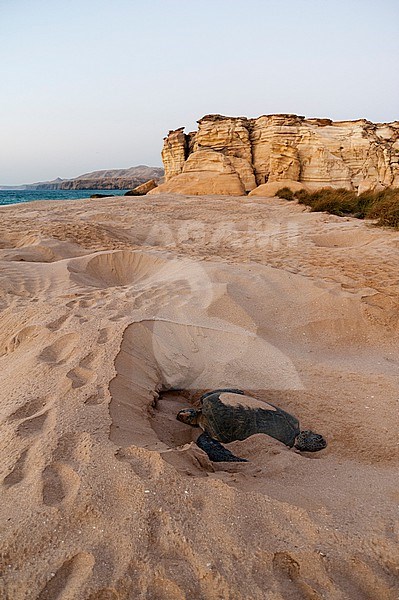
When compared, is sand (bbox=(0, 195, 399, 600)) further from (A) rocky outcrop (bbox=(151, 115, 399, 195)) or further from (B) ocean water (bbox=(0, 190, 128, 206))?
(B) ocean water (bbox=(0, 190, 128, 206))

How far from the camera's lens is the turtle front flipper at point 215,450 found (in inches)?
80.0

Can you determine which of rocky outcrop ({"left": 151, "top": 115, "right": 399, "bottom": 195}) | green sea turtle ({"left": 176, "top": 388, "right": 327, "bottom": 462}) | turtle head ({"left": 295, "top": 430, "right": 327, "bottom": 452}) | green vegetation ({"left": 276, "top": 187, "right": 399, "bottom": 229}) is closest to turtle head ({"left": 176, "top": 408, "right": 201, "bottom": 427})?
green sea turtle ({"left": 176, "top": 388, "right": 327, "bottom": 462})

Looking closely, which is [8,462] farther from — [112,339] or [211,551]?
[112,339]

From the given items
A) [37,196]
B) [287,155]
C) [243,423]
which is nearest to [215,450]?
[243,423]

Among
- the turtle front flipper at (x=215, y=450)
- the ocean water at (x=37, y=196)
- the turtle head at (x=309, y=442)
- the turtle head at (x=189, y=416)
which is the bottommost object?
the ocean water at (x=37, y=196)

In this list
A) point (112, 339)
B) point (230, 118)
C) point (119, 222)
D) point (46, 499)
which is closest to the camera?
point (46, 499)

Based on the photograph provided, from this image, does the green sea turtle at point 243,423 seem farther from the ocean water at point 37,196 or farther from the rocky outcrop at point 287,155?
the ocean water at point 37,196

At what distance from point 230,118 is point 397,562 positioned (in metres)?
20.1

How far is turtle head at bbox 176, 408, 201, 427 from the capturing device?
2445 mm

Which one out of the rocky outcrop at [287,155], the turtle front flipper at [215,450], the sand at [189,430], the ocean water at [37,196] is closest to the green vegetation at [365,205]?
the sand at [189,430]

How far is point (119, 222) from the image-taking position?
962 cm

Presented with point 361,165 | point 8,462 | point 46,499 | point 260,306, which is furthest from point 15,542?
point 361,165

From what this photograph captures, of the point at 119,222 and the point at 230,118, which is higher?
the point at 230,118

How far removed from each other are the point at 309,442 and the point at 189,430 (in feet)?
2.33
